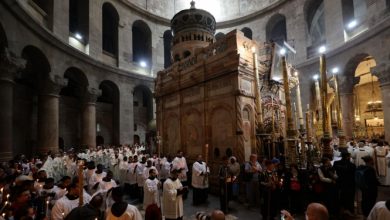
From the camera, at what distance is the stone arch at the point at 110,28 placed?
23891mm

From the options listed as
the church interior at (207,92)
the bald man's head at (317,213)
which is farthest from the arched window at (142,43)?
the bald man's head at (317,213)

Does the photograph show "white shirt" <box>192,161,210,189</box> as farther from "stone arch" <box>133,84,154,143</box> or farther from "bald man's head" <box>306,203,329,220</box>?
"stone arch" <box>133,84,154,143</box>

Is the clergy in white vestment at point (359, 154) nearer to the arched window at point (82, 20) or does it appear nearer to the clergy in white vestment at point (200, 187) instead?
the clergy in white vestment at point (200, 187)

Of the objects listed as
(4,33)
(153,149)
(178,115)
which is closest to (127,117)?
(153,149)

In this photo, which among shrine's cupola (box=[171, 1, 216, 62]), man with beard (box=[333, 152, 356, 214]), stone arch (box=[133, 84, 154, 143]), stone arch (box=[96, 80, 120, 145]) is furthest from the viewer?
stone arch (box=[133, 84, 154, 143])

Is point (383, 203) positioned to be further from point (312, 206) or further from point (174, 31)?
point (174, 31)

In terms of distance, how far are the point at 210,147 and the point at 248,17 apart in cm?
1980

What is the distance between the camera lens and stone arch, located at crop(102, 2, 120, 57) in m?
23.9

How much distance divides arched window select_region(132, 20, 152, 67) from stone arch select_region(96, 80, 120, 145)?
5.30 meters

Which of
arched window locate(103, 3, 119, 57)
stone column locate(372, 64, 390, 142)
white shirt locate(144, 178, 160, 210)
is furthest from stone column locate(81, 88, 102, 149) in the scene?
stone column locate(372, 64, 390, 142)

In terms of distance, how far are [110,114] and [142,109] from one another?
3.88m

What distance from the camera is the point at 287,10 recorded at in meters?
22.9

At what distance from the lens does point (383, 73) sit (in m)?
13.9

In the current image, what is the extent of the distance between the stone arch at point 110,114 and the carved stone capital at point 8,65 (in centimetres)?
1098
